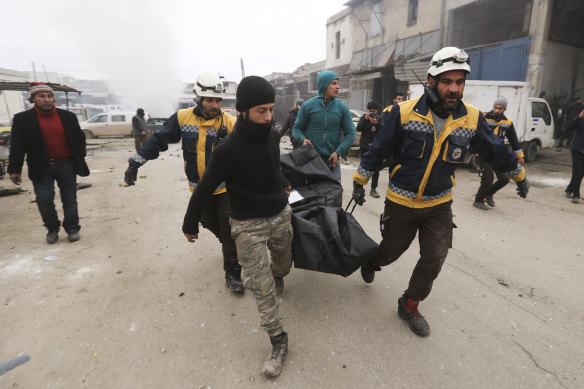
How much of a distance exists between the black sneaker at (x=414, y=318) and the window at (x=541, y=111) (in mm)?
9958

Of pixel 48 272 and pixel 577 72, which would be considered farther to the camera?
pixel 577 72

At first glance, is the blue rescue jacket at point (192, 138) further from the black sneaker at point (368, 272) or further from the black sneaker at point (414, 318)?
the black sneaker at point (414, 318)

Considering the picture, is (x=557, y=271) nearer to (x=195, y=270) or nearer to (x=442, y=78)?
(x=442, y=78)

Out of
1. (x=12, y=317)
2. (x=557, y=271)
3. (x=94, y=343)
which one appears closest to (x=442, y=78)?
(x=557, y=271)

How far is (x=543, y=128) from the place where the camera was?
392 inches

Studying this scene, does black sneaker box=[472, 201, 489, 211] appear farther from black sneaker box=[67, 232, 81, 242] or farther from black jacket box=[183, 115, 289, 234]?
black sneaker box=[67, 232, 81, 242]

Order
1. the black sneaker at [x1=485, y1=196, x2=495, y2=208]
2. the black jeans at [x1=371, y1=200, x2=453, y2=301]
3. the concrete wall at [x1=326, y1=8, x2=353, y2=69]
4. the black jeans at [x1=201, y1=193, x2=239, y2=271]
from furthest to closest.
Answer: the concrete wall at [x1=326, y1=8, x2=353, y2=69], the black sneaker at [x1=485, y1=196, x2=495, y2=208], the black jeans at [x1=201, y1=193, x2=239, y2=271], the black jeans at [x1=371, y1=200, x2=453, y2=301]

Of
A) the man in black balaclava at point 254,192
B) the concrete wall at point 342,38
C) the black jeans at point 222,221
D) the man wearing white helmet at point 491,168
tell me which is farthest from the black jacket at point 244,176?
the concrete wall at point 342,38

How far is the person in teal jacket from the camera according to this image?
3896mm

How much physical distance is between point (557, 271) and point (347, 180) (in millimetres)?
4886

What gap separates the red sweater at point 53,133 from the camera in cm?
393

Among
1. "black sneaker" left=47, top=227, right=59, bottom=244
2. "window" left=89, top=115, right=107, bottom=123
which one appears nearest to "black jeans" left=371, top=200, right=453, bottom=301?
"black sneaker" left=47, top=227, right=59, bottom=244

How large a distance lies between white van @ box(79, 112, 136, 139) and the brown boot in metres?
21.5

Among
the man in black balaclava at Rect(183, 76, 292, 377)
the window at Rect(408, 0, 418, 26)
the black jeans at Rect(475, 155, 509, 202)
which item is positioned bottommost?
the black jeans at Rect(475, 155, 509, 202)
